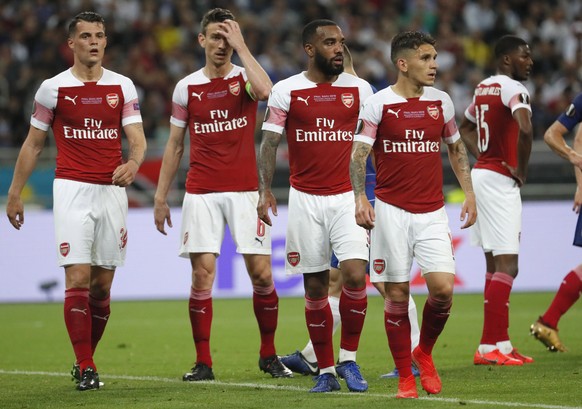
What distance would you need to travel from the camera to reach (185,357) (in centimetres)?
1118

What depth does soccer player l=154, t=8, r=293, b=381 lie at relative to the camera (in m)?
9.51

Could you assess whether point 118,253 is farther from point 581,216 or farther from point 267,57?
point 267,57

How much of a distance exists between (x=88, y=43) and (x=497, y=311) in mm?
4091

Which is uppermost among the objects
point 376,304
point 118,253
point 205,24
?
point 205,24

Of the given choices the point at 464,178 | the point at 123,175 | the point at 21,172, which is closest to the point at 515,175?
the point at 464,178

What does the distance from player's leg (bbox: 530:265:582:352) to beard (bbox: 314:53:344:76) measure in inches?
141

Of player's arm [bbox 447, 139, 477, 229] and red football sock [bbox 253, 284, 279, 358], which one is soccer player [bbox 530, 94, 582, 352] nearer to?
player's arm [bbox 447, 139, 477, 229]

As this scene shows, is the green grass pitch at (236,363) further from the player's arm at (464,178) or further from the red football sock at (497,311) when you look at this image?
the player's arm at (464,178)

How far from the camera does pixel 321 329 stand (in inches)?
335

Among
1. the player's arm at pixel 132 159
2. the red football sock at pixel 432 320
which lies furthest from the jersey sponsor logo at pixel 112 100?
the red football sock at pixel 432 320

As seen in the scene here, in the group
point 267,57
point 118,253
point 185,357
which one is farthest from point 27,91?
point 118,253

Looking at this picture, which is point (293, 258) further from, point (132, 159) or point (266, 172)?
point (132, 159)

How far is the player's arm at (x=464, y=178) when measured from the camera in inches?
320

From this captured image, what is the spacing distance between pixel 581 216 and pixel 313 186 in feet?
10.2
